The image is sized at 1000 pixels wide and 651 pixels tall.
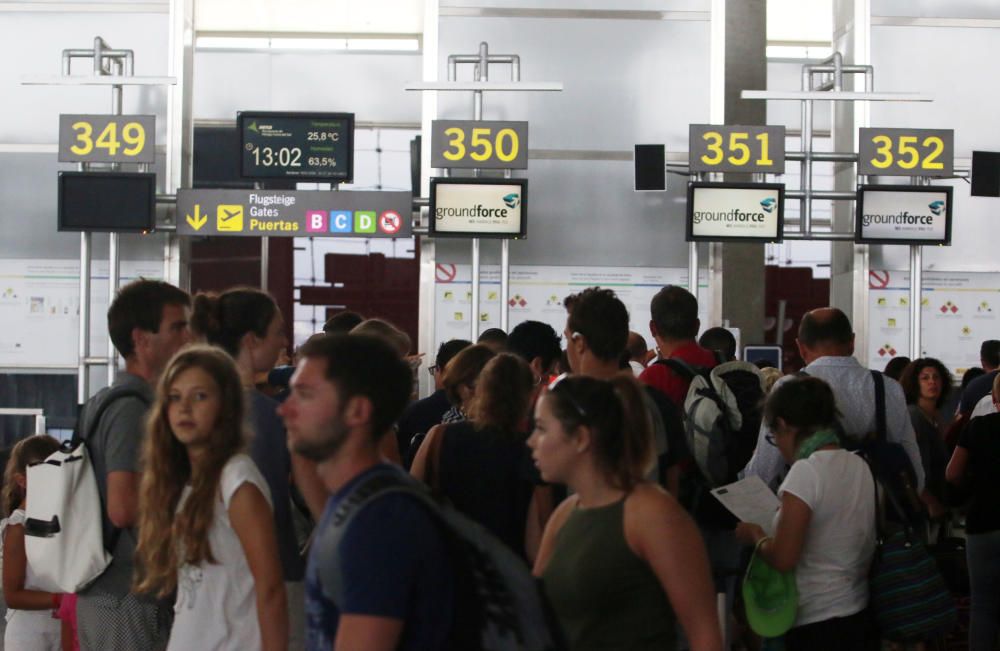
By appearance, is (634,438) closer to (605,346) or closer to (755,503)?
(605,346)

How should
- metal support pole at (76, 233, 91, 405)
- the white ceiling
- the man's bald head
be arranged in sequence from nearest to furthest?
the man's bald head < metal support pole at (76, 233, 91, 405) < the white ceiling

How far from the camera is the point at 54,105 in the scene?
14.6 metres

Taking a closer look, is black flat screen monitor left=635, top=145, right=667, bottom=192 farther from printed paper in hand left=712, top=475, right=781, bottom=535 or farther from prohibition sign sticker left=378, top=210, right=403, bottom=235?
printed paper in hand left=712, top=475, right=781, bottom=535

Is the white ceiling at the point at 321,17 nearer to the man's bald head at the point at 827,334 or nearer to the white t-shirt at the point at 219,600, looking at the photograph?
the man's bald head at the point at 827,334

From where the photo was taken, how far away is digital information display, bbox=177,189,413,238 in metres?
12.8

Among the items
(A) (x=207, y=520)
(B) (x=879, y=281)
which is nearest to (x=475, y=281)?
(B) (x=879, y=281)

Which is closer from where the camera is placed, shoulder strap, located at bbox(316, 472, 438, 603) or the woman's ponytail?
shoulder strap, located at bbox(316, 472, 438, 603)

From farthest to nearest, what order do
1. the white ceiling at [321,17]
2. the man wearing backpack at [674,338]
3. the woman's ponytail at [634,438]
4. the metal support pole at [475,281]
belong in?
the white ceiling at [321,17]
the metal support pole at [475,281]
the man wearing backpack at [674,338]
the woman's ponytail at [634,438]

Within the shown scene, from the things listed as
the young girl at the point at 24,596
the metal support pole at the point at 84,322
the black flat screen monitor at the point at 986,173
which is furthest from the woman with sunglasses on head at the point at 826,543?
the metal support pole at the point at 84,322

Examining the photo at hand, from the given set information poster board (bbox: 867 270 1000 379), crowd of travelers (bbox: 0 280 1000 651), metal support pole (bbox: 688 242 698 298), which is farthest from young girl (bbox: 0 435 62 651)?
information poster board (bbox: 867 270 1000 379)

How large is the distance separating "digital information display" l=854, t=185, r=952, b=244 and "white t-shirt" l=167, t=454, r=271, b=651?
10973mm

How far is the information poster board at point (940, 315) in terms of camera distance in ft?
47.6

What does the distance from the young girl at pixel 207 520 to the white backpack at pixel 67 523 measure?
0.41m

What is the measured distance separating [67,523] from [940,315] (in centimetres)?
1227
